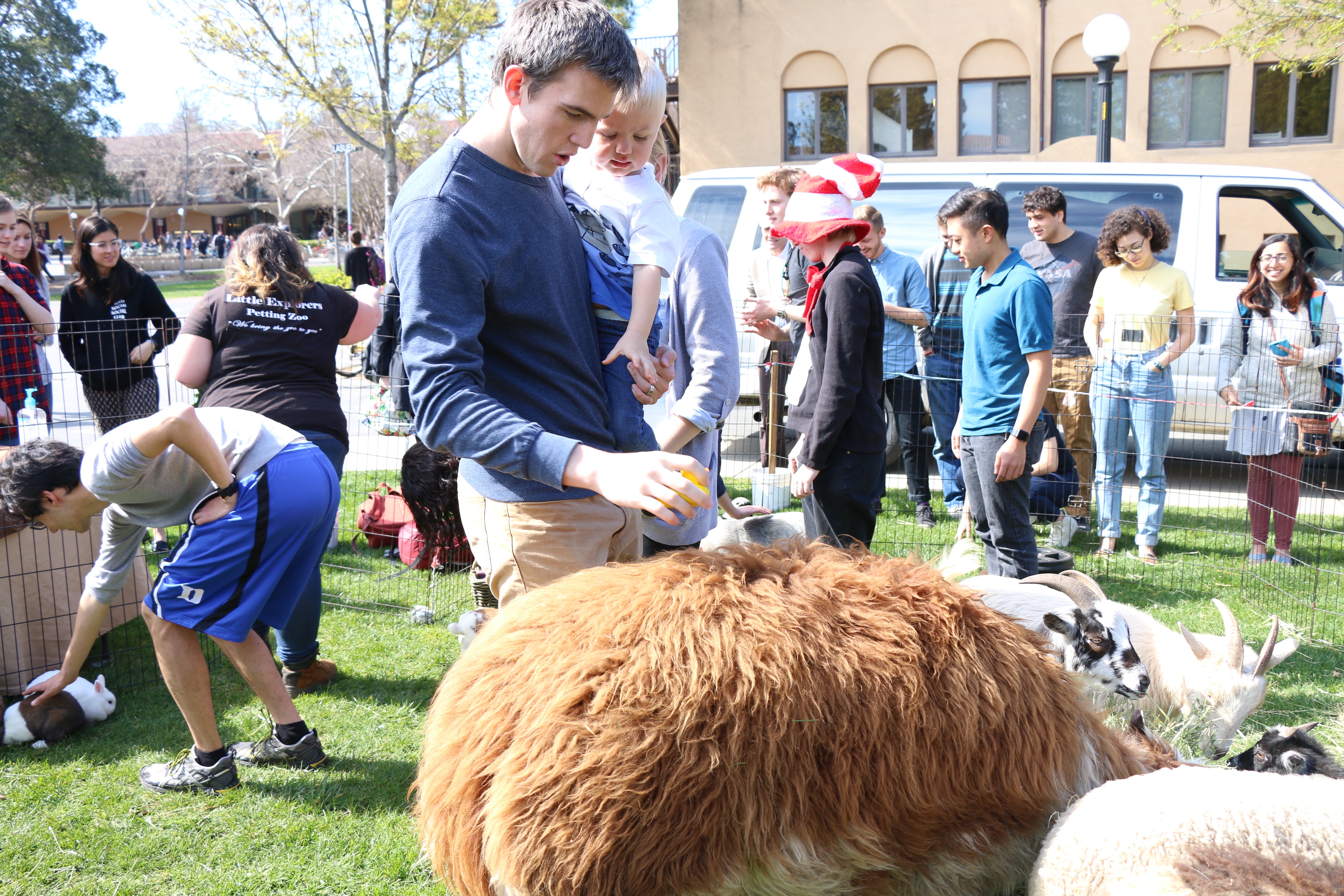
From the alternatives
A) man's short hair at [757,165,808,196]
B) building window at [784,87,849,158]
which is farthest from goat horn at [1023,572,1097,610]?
building window at [784,87,849,158]

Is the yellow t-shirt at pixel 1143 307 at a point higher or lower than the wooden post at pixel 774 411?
higher

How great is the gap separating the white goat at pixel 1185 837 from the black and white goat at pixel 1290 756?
0.75 meters

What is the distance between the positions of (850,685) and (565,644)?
0.53m

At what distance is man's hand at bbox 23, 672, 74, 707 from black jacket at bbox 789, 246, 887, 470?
3.09 meters

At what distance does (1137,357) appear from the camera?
19.4 ft

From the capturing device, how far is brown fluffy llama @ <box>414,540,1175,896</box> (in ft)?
5.20

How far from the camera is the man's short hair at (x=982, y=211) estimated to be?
410 centimetres

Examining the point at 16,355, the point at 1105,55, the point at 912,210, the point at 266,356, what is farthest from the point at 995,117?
the point at 266,356

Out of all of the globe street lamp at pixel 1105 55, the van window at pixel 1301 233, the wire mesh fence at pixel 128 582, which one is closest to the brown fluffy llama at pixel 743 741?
the wire mesh fence at pixel 128 582

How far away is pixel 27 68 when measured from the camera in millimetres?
25266

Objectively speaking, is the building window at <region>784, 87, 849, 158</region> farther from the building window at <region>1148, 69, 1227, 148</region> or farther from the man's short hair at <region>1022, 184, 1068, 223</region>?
the man's short hair at <region>1022, 184, 1068, 223</region>

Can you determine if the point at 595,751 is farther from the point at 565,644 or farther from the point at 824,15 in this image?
the point at 824,15

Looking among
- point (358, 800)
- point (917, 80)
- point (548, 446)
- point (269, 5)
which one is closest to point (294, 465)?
point (358, 800)

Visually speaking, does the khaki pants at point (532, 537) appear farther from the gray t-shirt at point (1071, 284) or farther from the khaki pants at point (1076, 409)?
the gray t-shirt at point (1071, 284)
